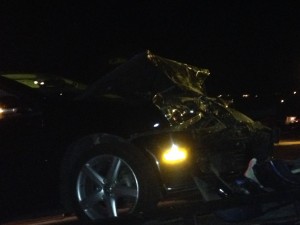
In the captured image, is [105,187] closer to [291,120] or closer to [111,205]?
[111,205]

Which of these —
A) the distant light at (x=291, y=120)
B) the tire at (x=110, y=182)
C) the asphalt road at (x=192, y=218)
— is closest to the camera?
the asphalt road at (x=192, y=218)

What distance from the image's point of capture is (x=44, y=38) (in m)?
22.8

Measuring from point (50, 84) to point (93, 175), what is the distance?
167cm

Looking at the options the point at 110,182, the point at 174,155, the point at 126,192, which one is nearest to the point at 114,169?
the point at 110,182

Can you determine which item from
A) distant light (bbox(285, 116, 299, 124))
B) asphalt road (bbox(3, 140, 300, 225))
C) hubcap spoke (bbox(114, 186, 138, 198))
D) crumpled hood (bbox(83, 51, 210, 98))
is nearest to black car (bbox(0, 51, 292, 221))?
hubcap spoke (bbox(114, 186, 138, 198))

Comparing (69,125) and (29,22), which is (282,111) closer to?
(69,125)

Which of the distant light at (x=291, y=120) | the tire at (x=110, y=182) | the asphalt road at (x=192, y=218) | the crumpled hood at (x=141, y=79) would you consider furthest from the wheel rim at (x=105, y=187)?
the distant light at (x=291, y=120)

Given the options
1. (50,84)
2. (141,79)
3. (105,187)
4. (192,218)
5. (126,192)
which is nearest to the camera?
(192,218)

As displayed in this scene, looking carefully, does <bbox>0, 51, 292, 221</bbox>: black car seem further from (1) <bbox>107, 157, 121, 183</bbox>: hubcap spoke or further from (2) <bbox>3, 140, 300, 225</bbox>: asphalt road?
(2) <bbox>3, 140, 300, 225</bbox>: asphalt road

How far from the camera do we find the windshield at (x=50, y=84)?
6400 millimetres

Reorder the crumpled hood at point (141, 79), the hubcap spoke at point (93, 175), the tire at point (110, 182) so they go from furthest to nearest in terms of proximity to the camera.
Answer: the crumpled hood at point (141, 79) < the hubcap spoke at point (93, 175) < the tire at point (110, 182)

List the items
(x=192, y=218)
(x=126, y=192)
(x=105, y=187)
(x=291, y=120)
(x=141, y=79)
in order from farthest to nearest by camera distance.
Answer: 1. (x=291, y=120)
2. (x=141, y=79)
3. (x=105, y=187)
4. (x=126, y=192)
5. (x=192, y=218)

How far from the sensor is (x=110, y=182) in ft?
17.8

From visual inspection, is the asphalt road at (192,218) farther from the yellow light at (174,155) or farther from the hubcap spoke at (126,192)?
the yellow light at (174,155)
